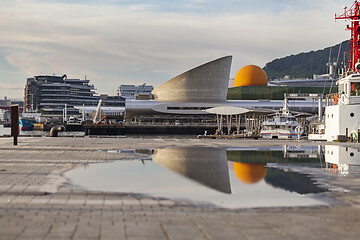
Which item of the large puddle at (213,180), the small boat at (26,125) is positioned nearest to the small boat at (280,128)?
the large puddle at (213,180)

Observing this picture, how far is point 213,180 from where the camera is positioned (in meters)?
13.2

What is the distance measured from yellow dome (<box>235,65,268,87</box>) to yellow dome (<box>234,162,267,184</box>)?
107 meters

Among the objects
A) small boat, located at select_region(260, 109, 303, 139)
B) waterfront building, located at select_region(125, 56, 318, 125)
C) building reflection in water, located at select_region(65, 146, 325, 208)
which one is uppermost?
waterfront building, located at select_region(125, 56, 318, 125)

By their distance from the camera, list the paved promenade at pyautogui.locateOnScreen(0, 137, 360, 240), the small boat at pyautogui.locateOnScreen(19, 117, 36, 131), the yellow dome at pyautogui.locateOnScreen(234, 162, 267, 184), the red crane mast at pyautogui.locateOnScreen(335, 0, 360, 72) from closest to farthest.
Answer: the paved promenade at pyautogui.locateOnScreen(0, 137, 360, 240)
the yellow dome at pyautogui.locateOnScreen(234, 162, 267, 184)
the red crane mast at pyautogui.locateOnScreen(335, 0, 360, 72)
the small boat at pyautogui.locateOnScreen(19, 117, 36, 131)

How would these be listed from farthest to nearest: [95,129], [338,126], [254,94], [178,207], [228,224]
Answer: [254,94], [95,129], [338,126], [178,207], [228,224]

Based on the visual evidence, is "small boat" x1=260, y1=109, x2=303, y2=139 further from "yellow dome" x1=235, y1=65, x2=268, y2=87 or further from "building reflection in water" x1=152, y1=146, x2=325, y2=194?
"yellow dome" x1=235, y1=65, x2=268, y2=87

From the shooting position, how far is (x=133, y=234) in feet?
21.0

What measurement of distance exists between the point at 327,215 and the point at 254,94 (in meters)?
115

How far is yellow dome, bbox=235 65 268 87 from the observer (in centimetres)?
12388

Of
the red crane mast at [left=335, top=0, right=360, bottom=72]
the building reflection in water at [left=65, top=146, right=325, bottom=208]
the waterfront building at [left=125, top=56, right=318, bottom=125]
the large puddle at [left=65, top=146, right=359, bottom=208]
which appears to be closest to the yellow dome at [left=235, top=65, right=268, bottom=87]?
the waterfront building at [left=125, top=56, right=318, bottom=125]

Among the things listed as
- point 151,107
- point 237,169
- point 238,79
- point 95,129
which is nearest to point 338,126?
point 237,169

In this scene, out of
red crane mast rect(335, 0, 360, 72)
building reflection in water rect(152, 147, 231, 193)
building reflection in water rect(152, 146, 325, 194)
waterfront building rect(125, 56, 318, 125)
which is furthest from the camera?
waterfront building rect(125, 56, 318, 125)

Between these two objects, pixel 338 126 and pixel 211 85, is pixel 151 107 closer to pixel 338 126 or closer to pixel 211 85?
pixel 211 85

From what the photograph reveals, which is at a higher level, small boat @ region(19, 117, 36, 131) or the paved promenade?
small boat @ region(19, 117, 36, 131)
